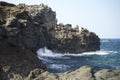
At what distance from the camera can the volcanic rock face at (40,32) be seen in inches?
1552

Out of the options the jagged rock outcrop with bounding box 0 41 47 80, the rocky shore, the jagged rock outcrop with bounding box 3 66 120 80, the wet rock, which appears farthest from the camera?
the jagged rock outcrop with bounding box 0 41 47 80

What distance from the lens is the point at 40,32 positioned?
68.2 m

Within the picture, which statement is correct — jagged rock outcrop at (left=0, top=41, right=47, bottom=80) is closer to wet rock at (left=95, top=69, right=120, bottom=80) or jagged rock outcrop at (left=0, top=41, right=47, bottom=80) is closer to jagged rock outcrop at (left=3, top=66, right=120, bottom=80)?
jagged rock outcrop at (left=3, top=66, right=120, bottom=80)

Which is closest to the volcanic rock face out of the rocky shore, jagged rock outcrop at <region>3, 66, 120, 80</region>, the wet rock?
the rocky shore

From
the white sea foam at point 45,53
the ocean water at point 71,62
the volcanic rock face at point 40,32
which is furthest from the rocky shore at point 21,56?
the white sea foam at point 45,53

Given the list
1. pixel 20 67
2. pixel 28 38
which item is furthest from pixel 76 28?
pixel 20 67

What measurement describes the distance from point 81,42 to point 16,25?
64.0 meters

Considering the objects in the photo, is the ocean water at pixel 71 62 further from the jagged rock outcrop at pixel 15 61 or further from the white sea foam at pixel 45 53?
the jagged rock outcrop at pixel 15 61

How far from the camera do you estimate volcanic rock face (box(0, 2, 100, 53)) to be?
129ft

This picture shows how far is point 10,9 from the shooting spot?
45.0m

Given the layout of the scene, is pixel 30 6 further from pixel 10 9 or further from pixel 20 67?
pixel 20 67

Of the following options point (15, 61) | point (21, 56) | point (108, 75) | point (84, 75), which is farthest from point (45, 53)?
point (108, 75)

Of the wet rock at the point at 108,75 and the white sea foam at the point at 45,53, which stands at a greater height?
the wet rock at the point at 108,75

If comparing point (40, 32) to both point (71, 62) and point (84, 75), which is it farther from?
point (84, 75)
